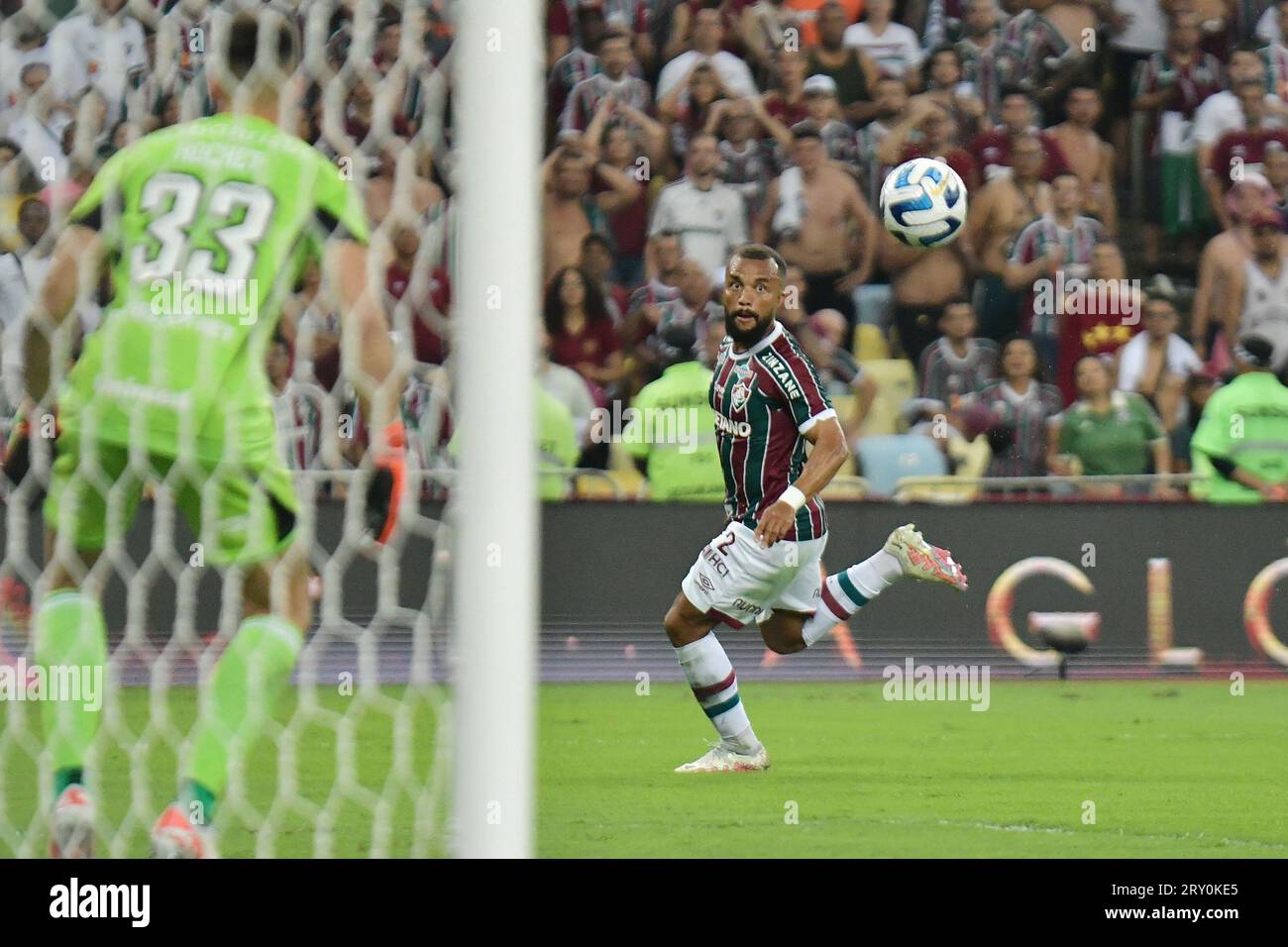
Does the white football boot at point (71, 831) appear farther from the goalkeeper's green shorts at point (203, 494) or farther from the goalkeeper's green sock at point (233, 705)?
the goalkeeper's green shorts at point (203, 494)

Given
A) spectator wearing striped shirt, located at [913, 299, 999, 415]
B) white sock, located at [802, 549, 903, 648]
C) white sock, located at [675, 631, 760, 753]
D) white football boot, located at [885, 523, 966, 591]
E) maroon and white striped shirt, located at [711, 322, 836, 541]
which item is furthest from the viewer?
spectator wearing striped shirt, located at [913, 299, 999, 415]

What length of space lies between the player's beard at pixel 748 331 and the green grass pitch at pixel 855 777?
1406 mm

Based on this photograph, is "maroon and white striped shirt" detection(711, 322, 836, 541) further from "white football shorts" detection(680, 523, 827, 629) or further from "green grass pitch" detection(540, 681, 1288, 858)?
"green grass pitch" detection(540, 681, 1288, 858)

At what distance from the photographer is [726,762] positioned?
6695 millimetres

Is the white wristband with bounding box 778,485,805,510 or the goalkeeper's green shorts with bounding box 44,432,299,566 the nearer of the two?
the goalkeeper's green shorts with bounding box 44,432,299,566

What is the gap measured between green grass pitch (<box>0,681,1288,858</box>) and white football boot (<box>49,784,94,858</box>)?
0.99 feet

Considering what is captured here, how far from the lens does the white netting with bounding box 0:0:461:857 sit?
3.83 metres

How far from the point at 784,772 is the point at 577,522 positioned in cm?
284

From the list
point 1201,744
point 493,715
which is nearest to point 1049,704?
point 1201,744

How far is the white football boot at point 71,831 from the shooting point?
4.17 metres

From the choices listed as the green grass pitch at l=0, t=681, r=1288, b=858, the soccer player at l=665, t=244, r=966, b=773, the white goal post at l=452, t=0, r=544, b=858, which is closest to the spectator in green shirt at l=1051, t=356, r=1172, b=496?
the green grass pitch at l=0, t=681, r=1288, b=858

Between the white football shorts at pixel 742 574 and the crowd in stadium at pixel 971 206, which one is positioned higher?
the crowd in stadium at pixel 971 206

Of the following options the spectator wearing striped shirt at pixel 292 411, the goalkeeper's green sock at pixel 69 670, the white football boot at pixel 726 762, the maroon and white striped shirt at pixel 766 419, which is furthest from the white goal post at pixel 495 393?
the maroon and white striped shirt at pixel 766 419

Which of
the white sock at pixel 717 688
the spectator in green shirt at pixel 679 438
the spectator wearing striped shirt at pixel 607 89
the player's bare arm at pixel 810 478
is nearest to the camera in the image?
the player's bare arm at pixel 810 478
